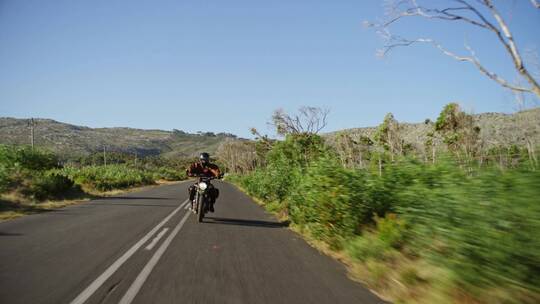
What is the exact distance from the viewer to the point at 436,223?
17.9ft

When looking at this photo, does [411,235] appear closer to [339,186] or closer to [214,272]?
[339,186]

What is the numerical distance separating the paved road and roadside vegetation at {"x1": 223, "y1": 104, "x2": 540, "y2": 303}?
63 cm

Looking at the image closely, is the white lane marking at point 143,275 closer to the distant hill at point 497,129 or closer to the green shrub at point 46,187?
the distant hill at point 497,129

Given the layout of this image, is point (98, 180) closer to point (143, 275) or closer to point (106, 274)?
point (106, 274)

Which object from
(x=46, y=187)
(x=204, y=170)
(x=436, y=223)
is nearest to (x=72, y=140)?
(x=46, y=187)

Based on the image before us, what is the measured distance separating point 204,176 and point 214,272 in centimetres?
712

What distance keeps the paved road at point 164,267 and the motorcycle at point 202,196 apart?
4.59ft

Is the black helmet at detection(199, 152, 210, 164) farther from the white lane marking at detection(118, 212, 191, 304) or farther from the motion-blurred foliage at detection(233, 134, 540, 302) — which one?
the motion-blurred foliage at detection(233, 134, 540, 302)

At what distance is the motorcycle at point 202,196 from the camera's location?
1328 cm

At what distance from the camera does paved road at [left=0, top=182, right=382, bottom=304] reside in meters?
5.45

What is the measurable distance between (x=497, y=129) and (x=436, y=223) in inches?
2244

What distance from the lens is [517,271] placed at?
439 cm

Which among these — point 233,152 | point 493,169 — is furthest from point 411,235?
point 233,152

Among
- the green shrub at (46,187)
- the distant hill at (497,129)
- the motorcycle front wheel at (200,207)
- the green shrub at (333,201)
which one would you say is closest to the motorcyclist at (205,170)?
the motorcycle front wheel at (200,207)
